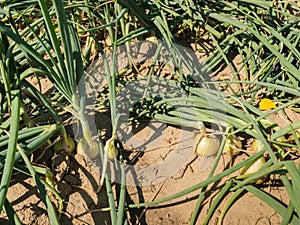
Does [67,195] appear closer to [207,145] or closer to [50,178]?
[50,178]

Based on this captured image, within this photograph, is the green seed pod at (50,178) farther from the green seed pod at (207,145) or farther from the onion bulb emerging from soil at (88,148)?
the green seed pod at (207,145)

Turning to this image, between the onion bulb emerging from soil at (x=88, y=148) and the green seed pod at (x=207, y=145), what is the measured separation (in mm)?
307

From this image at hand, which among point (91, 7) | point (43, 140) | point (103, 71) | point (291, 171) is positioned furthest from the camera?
point (103, 71)

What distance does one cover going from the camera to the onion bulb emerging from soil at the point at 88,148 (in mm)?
1490

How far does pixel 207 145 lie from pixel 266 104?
242 mm

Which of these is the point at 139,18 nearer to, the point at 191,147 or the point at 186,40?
the point at 186,40

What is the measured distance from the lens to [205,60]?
177 centimetres

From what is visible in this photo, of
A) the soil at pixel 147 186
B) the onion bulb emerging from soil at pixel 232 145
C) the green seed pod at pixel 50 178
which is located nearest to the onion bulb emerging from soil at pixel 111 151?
the soil at pixel 147 186

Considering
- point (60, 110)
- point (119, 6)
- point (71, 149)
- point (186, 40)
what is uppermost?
point (119, 6)

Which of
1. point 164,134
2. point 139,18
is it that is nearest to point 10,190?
point 164,134

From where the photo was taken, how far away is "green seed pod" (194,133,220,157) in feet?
4.96

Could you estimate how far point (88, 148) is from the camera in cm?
149

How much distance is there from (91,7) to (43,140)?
0.52 meters

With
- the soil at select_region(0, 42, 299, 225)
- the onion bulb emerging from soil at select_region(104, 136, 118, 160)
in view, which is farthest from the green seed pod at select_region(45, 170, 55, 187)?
the onion bulb emerging from soil at select_region(104, 136, 118, 160)
